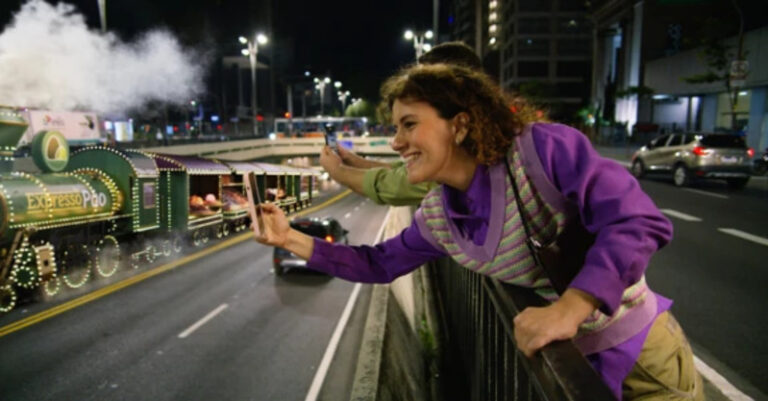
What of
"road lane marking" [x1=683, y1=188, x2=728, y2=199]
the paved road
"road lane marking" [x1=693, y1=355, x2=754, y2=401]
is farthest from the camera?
"road lane marking" [x1=683, y1=188, x2=728, y2=199]

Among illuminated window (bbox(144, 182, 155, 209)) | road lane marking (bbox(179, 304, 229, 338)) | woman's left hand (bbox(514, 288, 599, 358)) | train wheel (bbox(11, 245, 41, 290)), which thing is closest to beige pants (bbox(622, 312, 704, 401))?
woman's left hand (bbox(514, 288, 599, 358))

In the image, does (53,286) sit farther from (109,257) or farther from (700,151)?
(700,151)

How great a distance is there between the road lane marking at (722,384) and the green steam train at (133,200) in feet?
17.5

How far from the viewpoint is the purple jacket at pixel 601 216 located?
176 centimetres

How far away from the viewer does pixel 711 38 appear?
38.9m

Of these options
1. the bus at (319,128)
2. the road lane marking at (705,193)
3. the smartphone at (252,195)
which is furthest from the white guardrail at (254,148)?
the road lane marking at (705,193)

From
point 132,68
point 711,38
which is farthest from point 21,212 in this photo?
point 711,38

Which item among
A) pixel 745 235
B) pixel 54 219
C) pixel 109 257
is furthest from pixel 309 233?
pixel 109 257

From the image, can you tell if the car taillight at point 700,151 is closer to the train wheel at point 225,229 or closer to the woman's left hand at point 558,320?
the woman's left hand at point 558,320

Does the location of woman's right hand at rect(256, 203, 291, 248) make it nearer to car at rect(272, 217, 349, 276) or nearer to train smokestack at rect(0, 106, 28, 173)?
train smokestack at rect(0, 106, 28, 173)

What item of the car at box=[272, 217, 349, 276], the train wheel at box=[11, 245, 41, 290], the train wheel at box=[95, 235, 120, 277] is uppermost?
the train wheel at box=[95, 235, 120, 277]

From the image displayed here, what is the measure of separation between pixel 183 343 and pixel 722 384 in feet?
33.2

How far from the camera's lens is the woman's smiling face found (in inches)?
88.0

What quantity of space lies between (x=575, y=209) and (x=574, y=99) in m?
118
